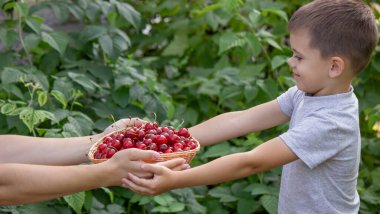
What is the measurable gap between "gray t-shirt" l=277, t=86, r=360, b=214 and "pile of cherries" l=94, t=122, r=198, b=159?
339 mm

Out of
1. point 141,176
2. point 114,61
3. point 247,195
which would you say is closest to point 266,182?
point 247,195

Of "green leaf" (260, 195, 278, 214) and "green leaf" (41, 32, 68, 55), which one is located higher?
"green leaf" (41, 32, 68, 55)

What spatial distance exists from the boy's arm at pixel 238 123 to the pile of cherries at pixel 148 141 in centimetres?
27

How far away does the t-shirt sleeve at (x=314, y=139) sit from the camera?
104 inches

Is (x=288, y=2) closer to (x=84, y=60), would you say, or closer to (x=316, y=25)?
(x=84, y=60)

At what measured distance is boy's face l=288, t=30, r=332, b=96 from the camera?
8.83 feet

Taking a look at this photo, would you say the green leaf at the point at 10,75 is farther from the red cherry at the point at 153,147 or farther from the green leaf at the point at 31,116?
the red cherry at the point at 153,147

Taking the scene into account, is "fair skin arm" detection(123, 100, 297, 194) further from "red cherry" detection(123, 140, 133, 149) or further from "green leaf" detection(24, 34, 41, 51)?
"green leaf" detection(24, 34, 41, 51)

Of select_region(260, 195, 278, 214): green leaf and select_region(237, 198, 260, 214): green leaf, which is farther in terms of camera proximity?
select_region(237, 198, 260, 214): green leaf

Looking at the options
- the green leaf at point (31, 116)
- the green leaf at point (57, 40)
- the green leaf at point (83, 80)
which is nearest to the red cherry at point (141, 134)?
the green leaf at point (31, 116)

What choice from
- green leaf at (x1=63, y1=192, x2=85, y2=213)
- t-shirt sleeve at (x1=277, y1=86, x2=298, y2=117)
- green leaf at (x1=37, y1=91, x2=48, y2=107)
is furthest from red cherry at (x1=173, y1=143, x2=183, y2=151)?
green leaf at (x1=37, y1=91, x2=48, y2=107)

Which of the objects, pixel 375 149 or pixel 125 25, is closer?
pixel 375 149

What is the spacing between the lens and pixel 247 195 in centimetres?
402

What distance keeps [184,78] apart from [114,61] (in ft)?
3.24
